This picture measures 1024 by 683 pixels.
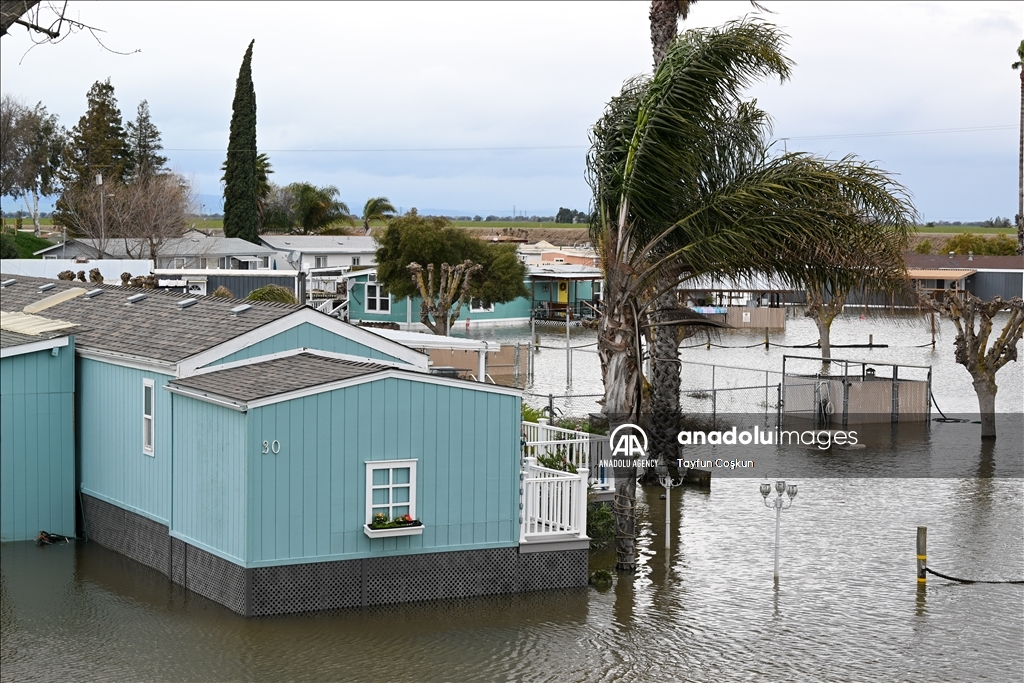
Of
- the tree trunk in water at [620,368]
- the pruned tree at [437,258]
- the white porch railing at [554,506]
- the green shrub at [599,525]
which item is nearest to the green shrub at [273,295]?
the pruned tree at [437,258]

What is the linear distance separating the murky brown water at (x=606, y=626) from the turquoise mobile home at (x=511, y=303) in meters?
35.2

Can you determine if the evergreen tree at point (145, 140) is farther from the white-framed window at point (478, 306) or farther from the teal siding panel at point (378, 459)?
the teal siding panel at point (378, 459)

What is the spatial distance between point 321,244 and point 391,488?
61667 millimetres

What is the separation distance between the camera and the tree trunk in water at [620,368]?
661 inches

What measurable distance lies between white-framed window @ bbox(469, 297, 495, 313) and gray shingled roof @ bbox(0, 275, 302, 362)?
3863 centimetres

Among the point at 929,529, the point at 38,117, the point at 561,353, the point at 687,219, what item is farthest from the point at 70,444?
the point at 38,117

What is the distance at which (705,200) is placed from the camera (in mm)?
17703

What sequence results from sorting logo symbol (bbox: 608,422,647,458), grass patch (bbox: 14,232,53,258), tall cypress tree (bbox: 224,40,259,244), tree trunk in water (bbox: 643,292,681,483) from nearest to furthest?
logo symbol (bbox: 608,422,647,458) < tree trunk in water (bbox: 643,292,681,483) < grass patch (bbox: 14,232,53,258) < tall cypress tree (bbox: 224,40,259,244)

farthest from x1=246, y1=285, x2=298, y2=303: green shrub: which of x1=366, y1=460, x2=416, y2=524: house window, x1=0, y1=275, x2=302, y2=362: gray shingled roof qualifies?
x1=366, y1=460, x2=416, y2=524: house window

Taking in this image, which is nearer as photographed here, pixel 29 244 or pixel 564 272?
pixel 29 244

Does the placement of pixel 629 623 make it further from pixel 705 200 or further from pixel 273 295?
pixel 273 295

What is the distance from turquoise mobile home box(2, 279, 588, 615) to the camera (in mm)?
13977

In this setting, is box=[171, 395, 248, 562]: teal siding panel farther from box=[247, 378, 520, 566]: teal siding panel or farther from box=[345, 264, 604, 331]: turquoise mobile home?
box=[345, 264, 604, 331]: turquoise mobile home

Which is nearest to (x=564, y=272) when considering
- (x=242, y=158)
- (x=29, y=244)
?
(x=242, y=158)
